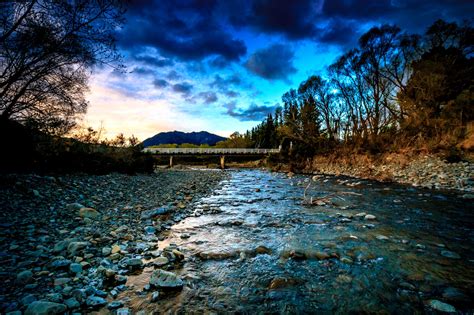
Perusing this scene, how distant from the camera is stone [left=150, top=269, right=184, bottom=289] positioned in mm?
2538

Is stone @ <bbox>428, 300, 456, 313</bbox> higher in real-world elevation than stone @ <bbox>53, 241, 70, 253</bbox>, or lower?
lower

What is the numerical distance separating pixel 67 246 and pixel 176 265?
68.2 inches

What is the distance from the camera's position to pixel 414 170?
601 inches

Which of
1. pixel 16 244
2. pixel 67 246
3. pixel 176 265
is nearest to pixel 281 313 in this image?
pixel 176 265

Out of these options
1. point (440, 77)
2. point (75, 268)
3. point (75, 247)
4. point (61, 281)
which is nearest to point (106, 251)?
point (75, 247)

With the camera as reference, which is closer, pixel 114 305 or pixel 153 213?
pixel 114 305

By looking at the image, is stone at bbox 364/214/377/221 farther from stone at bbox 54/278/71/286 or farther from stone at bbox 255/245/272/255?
stone at bbox 54/278/71/286

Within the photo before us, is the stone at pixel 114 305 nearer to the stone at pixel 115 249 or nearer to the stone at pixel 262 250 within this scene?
the stone at pixel 115 249

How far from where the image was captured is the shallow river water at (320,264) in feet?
7.73

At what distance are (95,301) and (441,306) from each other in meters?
3.64

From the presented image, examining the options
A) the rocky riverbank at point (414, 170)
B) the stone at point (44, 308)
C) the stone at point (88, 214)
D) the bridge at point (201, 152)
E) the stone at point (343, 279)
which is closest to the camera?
the stone at point (44, 308)

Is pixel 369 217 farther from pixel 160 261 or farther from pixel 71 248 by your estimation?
pixel 71 248

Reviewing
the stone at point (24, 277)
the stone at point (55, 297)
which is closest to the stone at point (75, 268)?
the stone at point (24, 277)

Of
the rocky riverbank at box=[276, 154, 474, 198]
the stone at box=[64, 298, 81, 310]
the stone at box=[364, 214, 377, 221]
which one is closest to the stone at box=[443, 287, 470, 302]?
the stone at box=[364, 214, 377, 221]
